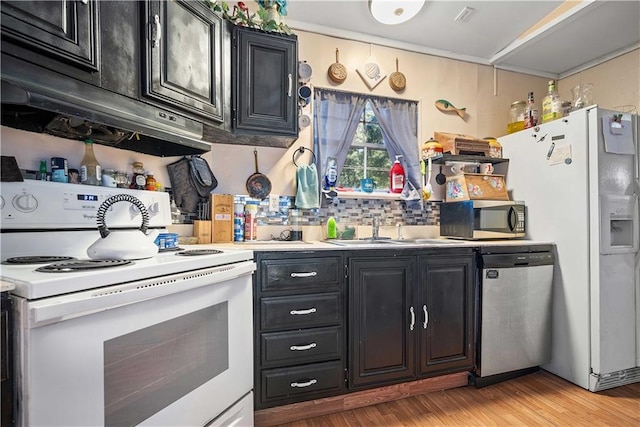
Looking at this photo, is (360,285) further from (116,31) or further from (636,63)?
(636,63)

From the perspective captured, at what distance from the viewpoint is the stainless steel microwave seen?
2.33 meters

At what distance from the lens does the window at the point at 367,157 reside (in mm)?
2646

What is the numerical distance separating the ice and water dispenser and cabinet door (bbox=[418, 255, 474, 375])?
88 cm

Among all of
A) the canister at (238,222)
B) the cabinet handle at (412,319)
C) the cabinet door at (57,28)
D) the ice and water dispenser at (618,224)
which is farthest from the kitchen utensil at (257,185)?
the ice and water dispenser at (618,224)

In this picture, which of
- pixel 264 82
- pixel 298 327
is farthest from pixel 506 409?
pixel 264 82

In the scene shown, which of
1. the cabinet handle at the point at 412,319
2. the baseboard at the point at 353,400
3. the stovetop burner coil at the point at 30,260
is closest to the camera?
the stovetop burner coil at the point at 30,260

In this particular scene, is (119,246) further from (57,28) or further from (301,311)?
(301,311)

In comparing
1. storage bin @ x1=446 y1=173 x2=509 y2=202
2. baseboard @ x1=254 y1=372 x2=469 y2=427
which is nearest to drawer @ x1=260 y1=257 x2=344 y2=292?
baseboard @ x1=254 y1=372 x2=469 y2=427

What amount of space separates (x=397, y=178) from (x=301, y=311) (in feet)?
4.72

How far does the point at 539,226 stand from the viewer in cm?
233

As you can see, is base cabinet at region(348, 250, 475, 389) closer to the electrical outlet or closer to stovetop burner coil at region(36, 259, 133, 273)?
the electrical outlet

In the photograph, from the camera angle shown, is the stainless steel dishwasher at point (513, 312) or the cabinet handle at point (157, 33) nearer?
the cabinet handle at point (157, 33)

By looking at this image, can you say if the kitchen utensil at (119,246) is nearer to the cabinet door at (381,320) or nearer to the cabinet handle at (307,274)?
the cabinet handle at (307,274)

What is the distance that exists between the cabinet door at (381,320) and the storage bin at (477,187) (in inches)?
39.1
